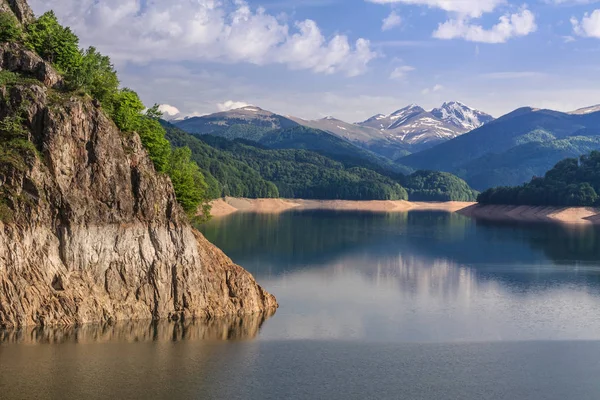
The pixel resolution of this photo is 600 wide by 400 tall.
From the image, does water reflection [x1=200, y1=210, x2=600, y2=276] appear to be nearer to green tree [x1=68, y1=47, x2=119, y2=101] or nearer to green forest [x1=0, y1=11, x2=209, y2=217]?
green forest [x1=0, y1=11, x2=209, y2=217]

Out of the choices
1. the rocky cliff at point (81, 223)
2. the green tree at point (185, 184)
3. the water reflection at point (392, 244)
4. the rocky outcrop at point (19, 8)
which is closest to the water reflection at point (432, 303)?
the water reflection at point (392, 244)

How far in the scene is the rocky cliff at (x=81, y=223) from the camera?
189 ft

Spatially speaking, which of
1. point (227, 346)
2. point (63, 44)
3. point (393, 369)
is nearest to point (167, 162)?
point (63, 44)

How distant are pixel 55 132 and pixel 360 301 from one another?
39420 mm

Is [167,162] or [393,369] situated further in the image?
[167,162]

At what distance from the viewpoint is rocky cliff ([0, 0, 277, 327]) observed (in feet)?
189

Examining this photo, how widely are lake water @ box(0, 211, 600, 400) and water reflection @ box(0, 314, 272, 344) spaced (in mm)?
147

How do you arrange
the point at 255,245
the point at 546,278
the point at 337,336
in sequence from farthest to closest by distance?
the point at 255,245 → the point at 546,278 → the point at 337,336

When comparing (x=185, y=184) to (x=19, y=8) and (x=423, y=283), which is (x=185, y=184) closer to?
(x=19, y=8)

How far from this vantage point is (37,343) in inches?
2131

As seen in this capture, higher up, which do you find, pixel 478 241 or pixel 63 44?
pixel 63 44

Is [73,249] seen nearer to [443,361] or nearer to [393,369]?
[393,369]

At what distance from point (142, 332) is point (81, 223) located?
32.6 feet

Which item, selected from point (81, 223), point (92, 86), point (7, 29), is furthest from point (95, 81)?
point (81, 223)
